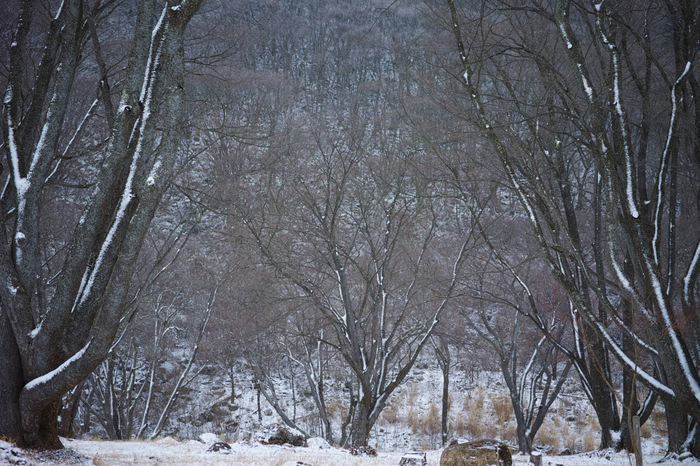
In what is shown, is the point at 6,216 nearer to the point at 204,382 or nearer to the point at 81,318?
the point at 81,318

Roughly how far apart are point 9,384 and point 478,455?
208 inches

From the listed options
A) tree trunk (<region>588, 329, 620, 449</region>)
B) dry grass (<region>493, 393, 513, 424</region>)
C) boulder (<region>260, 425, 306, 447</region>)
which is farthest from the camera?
dry grass (<region>493, 393, 513, 424</region>)

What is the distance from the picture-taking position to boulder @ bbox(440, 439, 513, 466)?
19.2 feet

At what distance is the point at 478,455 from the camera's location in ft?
19.5

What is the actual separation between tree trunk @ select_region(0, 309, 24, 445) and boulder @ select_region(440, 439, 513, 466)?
16.1 ft

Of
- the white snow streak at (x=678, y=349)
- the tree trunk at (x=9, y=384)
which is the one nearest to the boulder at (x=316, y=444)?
the tree trunk at (x=9, y=384)

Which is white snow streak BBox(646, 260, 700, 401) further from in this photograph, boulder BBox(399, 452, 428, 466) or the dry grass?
the dry grass

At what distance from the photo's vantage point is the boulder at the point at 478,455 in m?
5.86

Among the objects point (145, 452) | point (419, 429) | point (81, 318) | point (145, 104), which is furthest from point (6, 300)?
point (419, 429)

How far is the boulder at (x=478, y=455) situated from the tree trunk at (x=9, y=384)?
4915 mm

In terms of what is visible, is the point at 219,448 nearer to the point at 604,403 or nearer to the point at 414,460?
the point at 414,460

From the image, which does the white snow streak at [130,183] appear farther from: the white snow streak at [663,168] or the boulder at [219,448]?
the white snow streak at [663,168]

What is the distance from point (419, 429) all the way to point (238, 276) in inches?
382

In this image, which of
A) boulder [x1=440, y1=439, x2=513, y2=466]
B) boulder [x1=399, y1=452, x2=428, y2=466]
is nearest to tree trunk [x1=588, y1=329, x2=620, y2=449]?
boulder [x1=440, y1=439, x2=513, y2=466]
